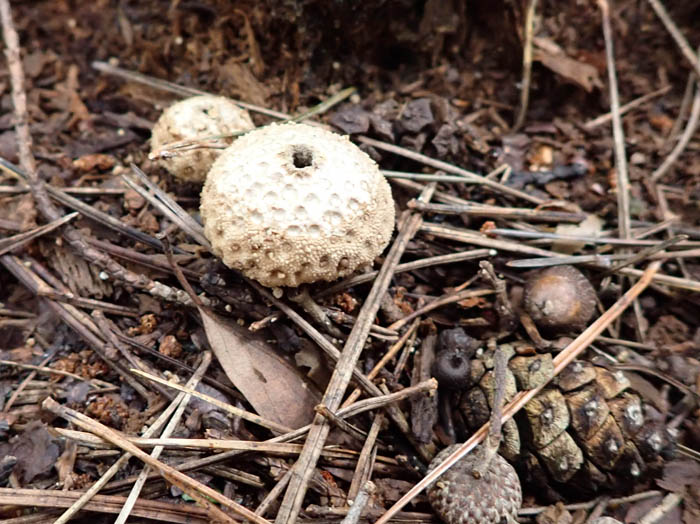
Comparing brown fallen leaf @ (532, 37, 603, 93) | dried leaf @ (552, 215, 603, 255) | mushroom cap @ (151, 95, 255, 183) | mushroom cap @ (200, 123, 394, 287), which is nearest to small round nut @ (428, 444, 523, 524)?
mushroom cap @ (200, 123, 394, 287)

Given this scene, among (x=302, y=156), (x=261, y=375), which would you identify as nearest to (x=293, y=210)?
(x=302, y=156)

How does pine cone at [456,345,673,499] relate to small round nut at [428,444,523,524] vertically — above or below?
above

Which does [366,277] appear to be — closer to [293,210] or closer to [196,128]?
[293,210]

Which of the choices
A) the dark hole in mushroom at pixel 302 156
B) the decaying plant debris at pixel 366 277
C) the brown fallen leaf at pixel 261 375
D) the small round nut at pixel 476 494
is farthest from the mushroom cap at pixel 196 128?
the small round nut at pixel 476 494

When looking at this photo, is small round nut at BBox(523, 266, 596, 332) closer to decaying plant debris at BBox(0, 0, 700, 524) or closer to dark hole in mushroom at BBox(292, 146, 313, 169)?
decaying plant debris at BBox(0, 0, 700, 524)

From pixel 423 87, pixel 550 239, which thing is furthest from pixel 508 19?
pixel 550 239

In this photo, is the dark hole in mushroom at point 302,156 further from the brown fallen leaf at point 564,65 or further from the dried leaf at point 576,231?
the brown fallen leaf at point 564,65
